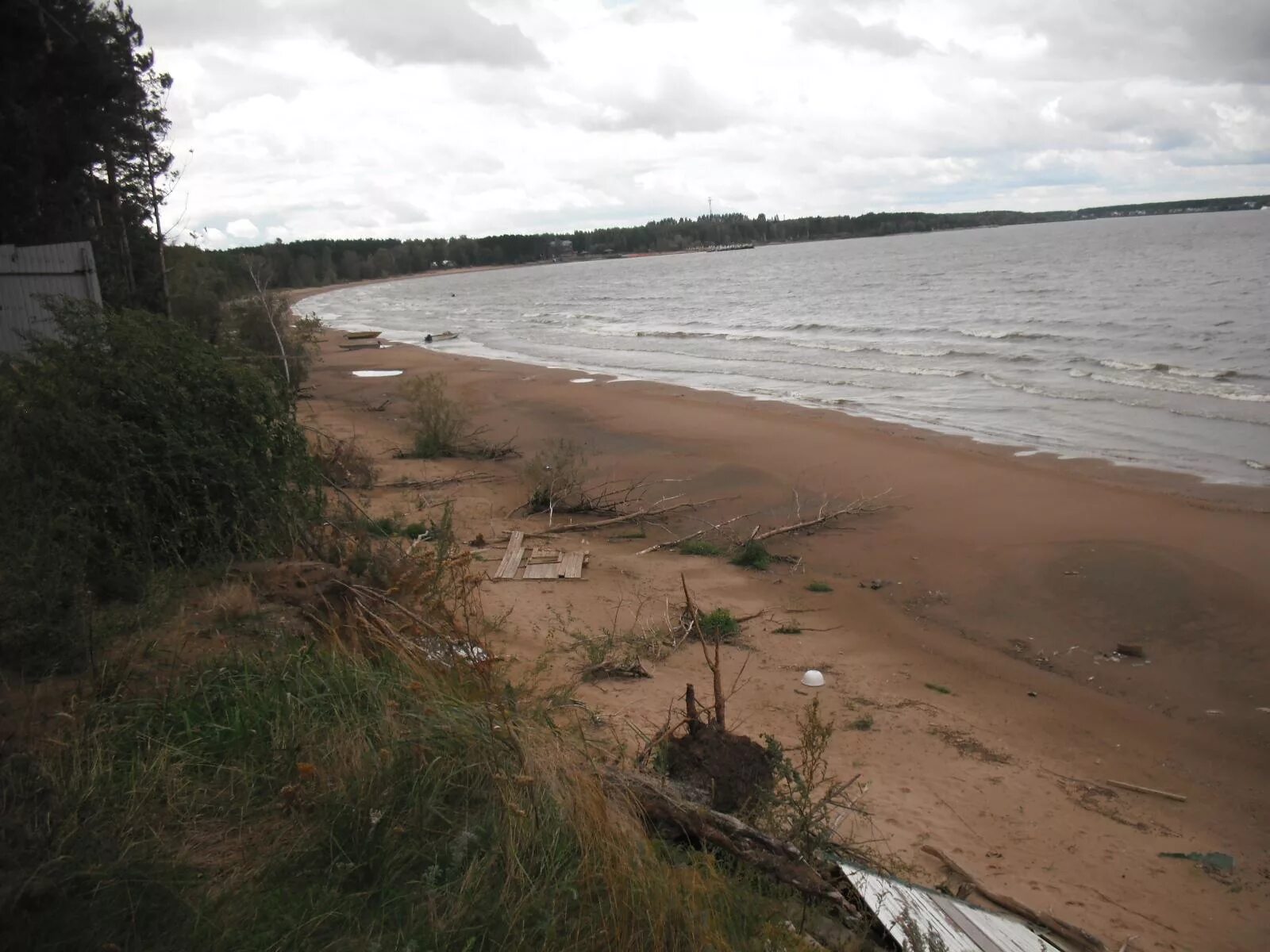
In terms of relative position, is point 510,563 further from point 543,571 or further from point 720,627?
point 720,627

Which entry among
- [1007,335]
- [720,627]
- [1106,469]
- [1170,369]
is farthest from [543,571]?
[1007,335]

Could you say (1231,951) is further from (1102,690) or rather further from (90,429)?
(90,429)

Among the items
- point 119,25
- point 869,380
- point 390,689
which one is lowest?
point 869,380

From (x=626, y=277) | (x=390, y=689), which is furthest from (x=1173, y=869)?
(x=626, y=277)

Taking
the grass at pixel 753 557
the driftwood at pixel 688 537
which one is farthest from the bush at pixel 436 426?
the grass at pixel 753 557

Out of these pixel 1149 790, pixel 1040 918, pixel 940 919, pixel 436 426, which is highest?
pixel 436 426

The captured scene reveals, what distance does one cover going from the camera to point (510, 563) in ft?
31.1

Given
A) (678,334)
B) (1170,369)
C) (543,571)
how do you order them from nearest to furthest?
1. (543,571)
2. (1170,369)
3. (678,334)

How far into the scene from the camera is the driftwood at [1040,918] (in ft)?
13.9

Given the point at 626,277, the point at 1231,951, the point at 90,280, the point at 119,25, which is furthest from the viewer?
the point at 626,277

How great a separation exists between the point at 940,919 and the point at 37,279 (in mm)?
10896

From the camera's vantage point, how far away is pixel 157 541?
5.41m

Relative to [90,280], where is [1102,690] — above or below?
below

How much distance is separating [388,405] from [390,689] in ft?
61.3
